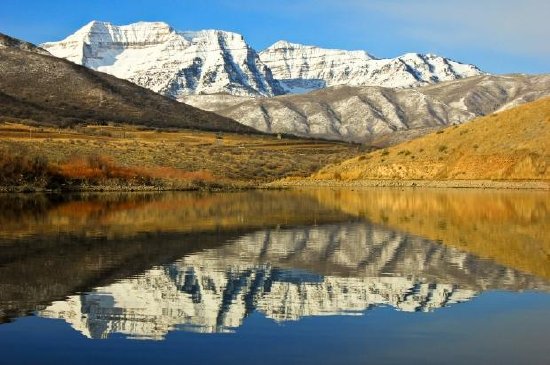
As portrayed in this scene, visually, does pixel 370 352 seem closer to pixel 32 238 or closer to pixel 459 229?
pixel 32 238

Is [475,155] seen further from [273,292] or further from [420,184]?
[273,292]

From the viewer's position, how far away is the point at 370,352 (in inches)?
A: 548

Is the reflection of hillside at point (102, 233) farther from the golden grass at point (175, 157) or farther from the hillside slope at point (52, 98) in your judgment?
the hillside slope at point (52, 98)

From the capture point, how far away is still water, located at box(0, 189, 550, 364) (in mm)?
14156

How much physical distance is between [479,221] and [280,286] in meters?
21.8

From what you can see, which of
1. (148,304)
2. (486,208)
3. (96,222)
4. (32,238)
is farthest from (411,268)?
(486,208)

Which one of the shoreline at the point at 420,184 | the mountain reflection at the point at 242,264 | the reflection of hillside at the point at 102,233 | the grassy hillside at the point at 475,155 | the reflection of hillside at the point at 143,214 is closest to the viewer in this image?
the mountain reflection at the point at 242,264

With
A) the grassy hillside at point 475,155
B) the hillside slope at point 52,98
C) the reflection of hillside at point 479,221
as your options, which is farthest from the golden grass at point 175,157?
the hillside slope at point 52,98

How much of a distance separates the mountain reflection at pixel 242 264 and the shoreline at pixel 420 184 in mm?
34545

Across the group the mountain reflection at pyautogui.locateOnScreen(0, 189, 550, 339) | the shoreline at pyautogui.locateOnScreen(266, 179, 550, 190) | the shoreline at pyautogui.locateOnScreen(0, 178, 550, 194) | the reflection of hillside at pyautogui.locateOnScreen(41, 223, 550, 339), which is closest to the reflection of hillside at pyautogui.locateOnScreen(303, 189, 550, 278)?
the mountain reflection at pyautogui.locateOnScreen(0, 189, 550, 339)

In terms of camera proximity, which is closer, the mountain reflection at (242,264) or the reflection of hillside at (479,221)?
the mountain reflection at (242,264)

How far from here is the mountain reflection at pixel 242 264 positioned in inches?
694

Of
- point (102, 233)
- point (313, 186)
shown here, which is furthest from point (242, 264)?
point (313, 186)

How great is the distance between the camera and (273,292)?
776 inches
